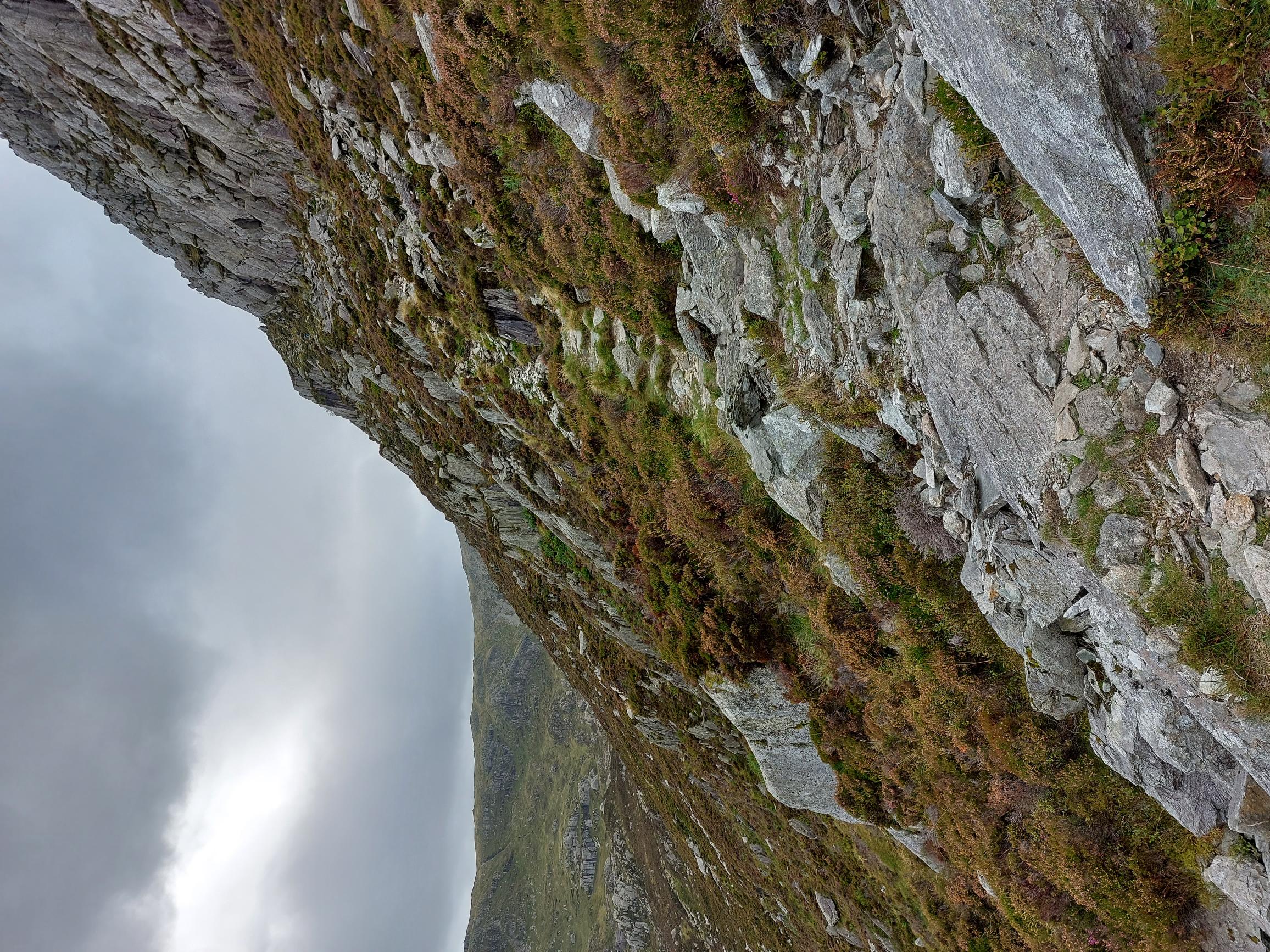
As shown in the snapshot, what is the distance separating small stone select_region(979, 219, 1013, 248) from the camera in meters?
6.81

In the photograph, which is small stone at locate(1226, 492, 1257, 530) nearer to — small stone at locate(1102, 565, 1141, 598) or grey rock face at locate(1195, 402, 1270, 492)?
grey rock face at locate(1195, 402, 1270, 492)

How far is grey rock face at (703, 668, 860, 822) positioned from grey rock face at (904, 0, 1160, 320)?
1072cm

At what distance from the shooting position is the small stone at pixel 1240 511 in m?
5.36

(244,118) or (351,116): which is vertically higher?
(244,118)

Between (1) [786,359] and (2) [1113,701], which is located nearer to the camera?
(2) [1113,701]

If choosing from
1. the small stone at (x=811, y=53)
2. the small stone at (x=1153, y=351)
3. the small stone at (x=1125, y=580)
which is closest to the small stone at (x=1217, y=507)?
the small stone at (x=1125, y=580)

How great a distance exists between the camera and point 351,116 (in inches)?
676

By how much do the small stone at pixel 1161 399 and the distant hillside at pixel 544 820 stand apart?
1337 inches

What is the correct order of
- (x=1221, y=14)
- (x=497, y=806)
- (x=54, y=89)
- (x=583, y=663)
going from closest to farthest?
1. (x=1221, y=14)
2. (x=54, y=89)
3. (x=583, y=663)
4. (x=497, y=806)

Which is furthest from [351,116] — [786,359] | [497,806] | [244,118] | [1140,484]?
[497,806]

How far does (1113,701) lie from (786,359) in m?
6.09

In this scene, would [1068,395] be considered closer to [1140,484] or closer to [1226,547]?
[1140,484]

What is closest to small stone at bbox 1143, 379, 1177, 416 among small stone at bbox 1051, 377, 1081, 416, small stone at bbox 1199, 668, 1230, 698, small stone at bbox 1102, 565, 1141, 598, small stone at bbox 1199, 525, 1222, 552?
small stone at bbox 1051, 377, 1081, 416

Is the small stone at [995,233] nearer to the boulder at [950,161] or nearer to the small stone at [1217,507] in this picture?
the boulder at [950,161]
